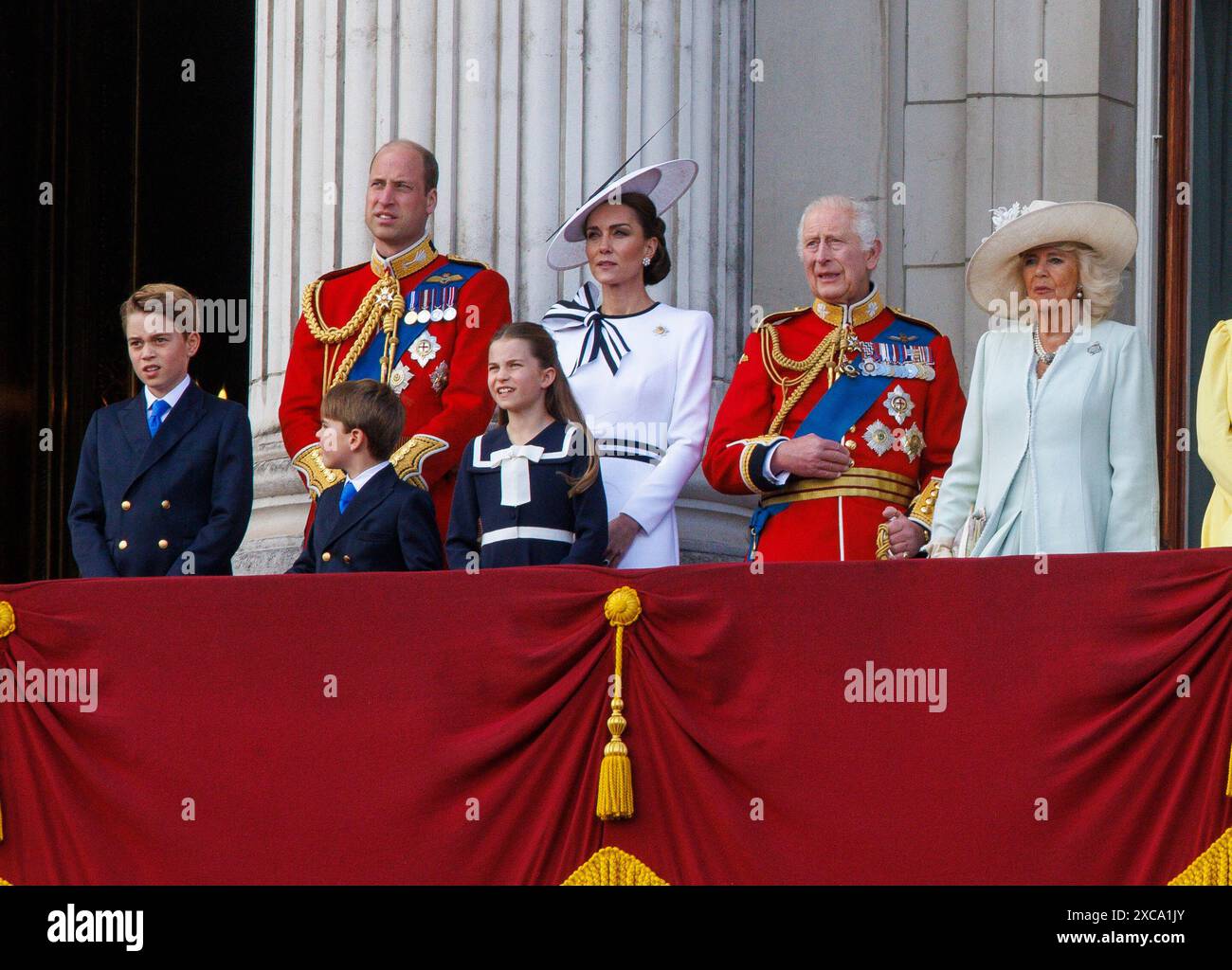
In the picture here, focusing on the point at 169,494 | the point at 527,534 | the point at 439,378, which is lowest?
the point at 527,534

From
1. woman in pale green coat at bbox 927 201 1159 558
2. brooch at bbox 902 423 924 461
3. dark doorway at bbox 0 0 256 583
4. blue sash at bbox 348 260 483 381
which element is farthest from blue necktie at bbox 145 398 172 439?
dark doorway at bbox 0 0 256 583

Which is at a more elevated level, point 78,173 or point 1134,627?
point 78,173

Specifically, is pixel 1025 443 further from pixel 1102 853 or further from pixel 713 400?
pixel 713 400

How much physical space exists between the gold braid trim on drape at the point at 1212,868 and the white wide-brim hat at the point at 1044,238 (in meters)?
1.95

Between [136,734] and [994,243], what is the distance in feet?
9.60

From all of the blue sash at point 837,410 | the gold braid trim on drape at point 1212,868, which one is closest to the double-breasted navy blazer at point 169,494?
the blue sash at point 837,410

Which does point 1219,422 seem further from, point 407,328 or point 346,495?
point 407,328

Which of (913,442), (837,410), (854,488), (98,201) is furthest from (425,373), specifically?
(98,201)

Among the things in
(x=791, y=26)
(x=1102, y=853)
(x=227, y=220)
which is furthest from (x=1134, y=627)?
(x=227, y=220)

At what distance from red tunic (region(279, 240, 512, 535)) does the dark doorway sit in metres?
3.76

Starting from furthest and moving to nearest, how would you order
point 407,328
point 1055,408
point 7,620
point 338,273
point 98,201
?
point 98,201, point 338,273, point 407,328, point 7,620, point 1055,408

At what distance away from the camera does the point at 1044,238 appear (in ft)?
26.1

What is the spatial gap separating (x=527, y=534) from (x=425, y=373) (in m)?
1.08

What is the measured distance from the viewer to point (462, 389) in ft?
28.5
